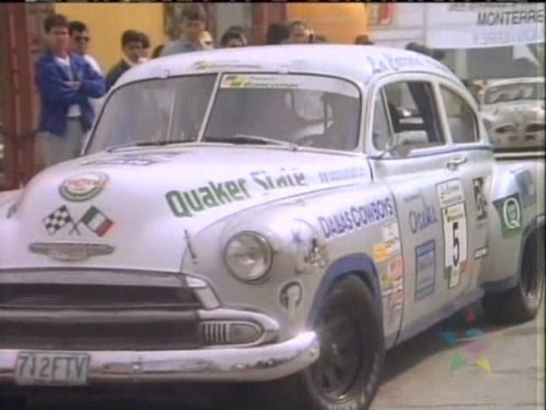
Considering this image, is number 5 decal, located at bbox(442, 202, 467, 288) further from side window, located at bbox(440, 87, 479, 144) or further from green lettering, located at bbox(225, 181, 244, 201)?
green lettering, located at bbox(225, 181, 244, 201)

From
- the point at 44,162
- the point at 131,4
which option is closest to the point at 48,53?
the point at 44,162

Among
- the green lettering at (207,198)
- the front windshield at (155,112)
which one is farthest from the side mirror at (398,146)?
the green lettering at (207,198)

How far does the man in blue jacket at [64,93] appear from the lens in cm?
983

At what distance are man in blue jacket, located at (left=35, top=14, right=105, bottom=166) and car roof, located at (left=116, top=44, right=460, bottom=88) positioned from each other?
9.09ft

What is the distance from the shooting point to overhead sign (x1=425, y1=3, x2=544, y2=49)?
42.1 ft

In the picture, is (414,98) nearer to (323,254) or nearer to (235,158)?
(235,158)

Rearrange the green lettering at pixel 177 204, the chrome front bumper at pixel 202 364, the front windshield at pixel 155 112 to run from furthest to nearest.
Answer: the front windshield at pixel 155 112, the green lettering at pixel 177 204, the chrome front bumper at pixel 202 364

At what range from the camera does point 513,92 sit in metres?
15.5

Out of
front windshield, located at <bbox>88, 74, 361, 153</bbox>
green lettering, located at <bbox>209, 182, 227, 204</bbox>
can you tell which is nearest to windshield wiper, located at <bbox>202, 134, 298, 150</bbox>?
front windshield, located at <bbox>88, 74, 361, 153</bbox>

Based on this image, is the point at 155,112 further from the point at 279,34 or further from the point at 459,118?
the point at 279,34

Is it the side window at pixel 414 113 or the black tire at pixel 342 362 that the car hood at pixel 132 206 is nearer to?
the black tire at pixel 342 362

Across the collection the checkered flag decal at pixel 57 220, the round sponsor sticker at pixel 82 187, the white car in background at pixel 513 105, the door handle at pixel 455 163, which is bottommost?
the white car in background at pixel 513 105

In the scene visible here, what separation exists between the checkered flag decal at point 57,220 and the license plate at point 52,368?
20.7 inches

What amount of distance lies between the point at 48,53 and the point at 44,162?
0.98 meters
